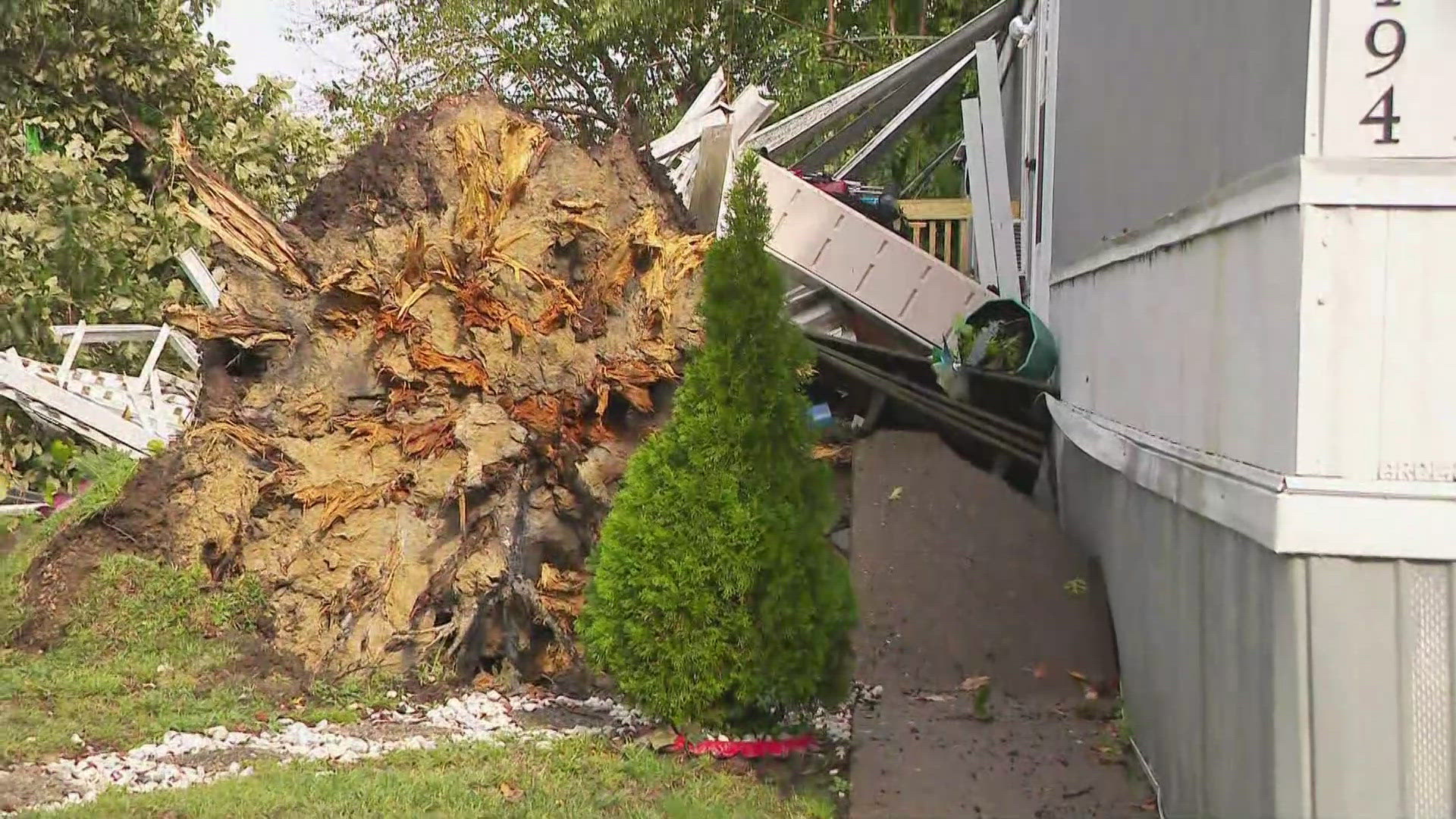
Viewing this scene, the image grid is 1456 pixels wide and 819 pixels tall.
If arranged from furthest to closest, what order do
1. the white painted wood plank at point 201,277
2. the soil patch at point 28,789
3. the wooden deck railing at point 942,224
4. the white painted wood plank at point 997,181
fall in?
the wooden deck railing at point 942,224 → the white painted wood plank at point 997,181 → the white painted wood plank at point 201,277 → the soil patch at point 28,789

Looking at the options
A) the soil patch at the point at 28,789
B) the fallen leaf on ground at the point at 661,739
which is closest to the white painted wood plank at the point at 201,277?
the soil patch at the point at 28,789

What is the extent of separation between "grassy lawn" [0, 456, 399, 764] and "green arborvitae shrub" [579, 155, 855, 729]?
188cm

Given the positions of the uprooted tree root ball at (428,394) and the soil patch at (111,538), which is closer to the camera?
the uprooted tree root ball at (428,394)

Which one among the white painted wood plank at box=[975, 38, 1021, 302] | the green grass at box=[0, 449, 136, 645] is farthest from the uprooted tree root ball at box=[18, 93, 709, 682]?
the white painted wood plank at box=[975, 38, 1021, 302]

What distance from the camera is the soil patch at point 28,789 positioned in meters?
4.73

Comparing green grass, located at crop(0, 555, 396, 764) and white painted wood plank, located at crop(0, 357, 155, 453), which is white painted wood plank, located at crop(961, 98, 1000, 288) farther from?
white painted wood plank, located at crop(0, 357, 155, 453)

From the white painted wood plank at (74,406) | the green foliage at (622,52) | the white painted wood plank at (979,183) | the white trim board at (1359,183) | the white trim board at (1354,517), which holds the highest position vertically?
the green foliage at (622,52)

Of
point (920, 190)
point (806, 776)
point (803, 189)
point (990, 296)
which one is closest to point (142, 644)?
point (806, 776)

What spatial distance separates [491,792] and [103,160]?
10.2 metres

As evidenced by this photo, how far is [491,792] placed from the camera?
4801 millimetres

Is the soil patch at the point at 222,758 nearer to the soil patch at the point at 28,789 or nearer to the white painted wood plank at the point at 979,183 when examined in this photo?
the soil patch at the point at 28,789

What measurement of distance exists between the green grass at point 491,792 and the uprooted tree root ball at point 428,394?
1.48 metres

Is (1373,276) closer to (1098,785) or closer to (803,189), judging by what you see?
(1098,785)

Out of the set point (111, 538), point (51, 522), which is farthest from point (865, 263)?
point (51, 522)
